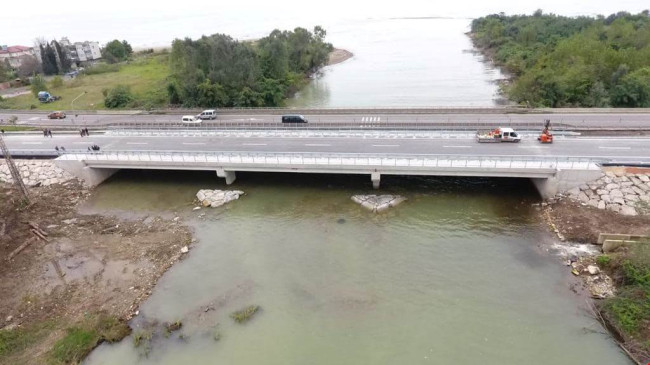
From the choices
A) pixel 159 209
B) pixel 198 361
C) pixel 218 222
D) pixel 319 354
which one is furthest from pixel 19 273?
pixel 319 354

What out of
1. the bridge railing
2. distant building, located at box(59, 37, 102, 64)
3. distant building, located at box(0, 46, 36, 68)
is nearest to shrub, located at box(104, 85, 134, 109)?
the bridge railing

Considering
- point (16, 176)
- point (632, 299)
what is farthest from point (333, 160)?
point (16, 176)

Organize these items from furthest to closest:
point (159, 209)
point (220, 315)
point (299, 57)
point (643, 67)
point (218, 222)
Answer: point (299, 57)
point (643, 67)
point (159, 209)
point (218, 222)
point (220, 315)

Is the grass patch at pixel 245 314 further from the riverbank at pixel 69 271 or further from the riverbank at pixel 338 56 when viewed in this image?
the riverbank at pixel 338 56

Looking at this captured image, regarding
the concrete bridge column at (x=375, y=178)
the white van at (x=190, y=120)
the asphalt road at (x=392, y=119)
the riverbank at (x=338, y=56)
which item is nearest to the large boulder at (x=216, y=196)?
the concrete bridge column at (x=375, y=178)

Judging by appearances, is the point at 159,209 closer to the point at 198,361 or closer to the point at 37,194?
the point at 37,194

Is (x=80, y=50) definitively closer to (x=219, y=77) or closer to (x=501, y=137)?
(x=219, y=77)

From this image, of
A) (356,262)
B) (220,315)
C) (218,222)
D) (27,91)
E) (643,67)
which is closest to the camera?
(220,315)
